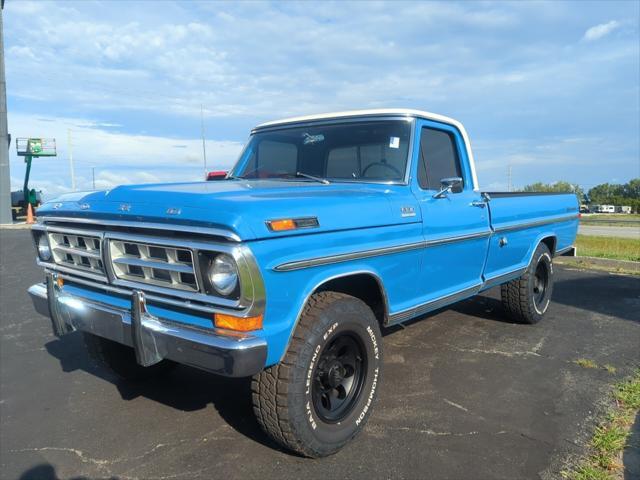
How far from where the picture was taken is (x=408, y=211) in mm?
3467

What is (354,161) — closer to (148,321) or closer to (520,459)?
(148,321)

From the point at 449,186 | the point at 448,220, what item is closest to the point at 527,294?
the point at 448,220

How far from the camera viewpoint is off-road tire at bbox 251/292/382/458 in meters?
2.60

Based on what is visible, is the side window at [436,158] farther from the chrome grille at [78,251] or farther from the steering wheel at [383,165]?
the chrome grille at [78,251]

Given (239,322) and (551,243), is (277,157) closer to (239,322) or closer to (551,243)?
(239,322)

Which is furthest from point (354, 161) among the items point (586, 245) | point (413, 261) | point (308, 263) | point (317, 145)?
point (586, 245)

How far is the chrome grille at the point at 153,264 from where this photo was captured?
2.56 meters

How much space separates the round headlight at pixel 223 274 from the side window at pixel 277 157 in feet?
6.21

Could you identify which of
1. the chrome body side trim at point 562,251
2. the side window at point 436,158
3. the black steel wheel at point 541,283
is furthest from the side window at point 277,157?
the chrome body side trim at point 562,251

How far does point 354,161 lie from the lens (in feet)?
12.9

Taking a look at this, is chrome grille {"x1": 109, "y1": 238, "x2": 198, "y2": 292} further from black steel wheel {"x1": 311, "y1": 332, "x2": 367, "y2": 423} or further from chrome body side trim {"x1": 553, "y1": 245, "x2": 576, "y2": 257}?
chrome body side trim {"x1": 553, "y1": 245, "x2": 576, "y2": 257}

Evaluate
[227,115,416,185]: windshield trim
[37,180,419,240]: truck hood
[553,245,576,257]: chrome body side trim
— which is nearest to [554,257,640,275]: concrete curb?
[553,245,576,257]: chrome body side trim

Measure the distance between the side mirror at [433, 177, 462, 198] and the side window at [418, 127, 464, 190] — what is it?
0.36 feet

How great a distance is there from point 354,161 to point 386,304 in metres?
1.24
